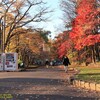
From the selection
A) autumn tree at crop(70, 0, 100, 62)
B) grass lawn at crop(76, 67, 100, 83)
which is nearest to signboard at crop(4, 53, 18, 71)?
autumn tree at crop(70, 0, 100, 62)

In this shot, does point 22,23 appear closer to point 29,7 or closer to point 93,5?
point 29,7

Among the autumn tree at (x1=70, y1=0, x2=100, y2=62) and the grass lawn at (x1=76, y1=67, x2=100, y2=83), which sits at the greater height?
the autumn tree at (x1=70, y1=0, x2=100, y2=62)

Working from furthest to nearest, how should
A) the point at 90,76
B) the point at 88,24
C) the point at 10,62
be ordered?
the point at 88,24 < the point at 10,62 < the point at 90,76

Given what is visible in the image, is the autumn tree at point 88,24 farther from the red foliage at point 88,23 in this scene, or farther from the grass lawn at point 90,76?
the grass lawn at point 90,76

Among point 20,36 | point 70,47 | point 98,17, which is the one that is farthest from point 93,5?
point 20,36

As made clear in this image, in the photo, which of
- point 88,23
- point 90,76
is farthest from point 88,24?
point 90,76

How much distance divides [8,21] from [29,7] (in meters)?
4.54

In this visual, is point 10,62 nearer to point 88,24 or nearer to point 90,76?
point 88,24

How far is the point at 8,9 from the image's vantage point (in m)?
59.6

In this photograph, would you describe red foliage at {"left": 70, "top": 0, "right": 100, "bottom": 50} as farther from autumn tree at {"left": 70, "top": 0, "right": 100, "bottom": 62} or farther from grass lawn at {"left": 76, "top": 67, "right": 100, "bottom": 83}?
grass lawn at {"left": 76, "top": 67, "right": 100, "bottom": 83}

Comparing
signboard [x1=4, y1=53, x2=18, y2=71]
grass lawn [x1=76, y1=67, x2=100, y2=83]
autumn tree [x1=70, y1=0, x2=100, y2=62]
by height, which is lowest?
grass lawn [x1=76, y1=67, x2=100, y2=83]

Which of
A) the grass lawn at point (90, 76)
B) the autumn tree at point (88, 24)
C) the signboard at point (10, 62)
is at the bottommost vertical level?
the grass lawn at point (90, 76)

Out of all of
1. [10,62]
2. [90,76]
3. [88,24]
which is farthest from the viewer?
[88,24]

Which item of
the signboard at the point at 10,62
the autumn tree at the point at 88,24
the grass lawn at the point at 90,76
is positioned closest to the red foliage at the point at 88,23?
the autumn tree at the point at 88,24
